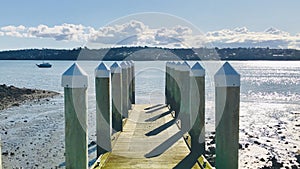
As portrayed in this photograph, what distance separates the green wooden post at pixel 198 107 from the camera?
707 cm

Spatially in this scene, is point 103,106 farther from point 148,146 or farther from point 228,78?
point 228,78

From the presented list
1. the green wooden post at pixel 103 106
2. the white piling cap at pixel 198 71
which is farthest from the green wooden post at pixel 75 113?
the white piling cap at pixel 198 71

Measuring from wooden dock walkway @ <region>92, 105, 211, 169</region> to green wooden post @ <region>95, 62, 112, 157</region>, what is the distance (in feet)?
0.84

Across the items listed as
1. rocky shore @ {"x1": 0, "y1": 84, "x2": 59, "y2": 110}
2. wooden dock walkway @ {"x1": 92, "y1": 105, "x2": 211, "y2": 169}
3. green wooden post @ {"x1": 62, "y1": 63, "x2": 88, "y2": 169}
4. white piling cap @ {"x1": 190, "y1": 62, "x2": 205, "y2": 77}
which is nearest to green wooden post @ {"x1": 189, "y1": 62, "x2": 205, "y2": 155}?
white piling cap @ {"x1": 190, "y1": 62, "x2": 205, "y2": 77}

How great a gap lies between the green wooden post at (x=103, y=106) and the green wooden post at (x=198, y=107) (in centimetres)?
168

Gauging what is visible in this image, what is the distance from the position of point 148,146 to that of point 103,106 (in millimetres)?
1590

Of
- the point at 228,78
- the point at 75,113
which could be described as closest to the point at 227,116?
the point at 228,78

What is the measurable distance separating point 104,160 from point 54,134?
1223 centimetres

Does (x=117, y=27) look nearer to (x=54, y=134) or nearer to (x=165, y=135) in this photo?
(x=165, y=135)

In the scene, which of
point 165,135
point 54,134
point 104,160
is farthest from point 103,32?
point 54,134

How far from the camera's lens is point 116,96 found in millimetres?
9359

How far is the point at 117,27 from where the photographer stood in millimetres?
9430

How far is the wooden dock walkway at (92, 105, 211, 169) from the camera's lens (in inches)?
267

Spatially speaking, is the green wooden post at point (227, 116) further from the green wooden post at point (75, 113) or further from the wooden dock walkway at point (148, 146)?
the green wooden post at point (75, 113)
